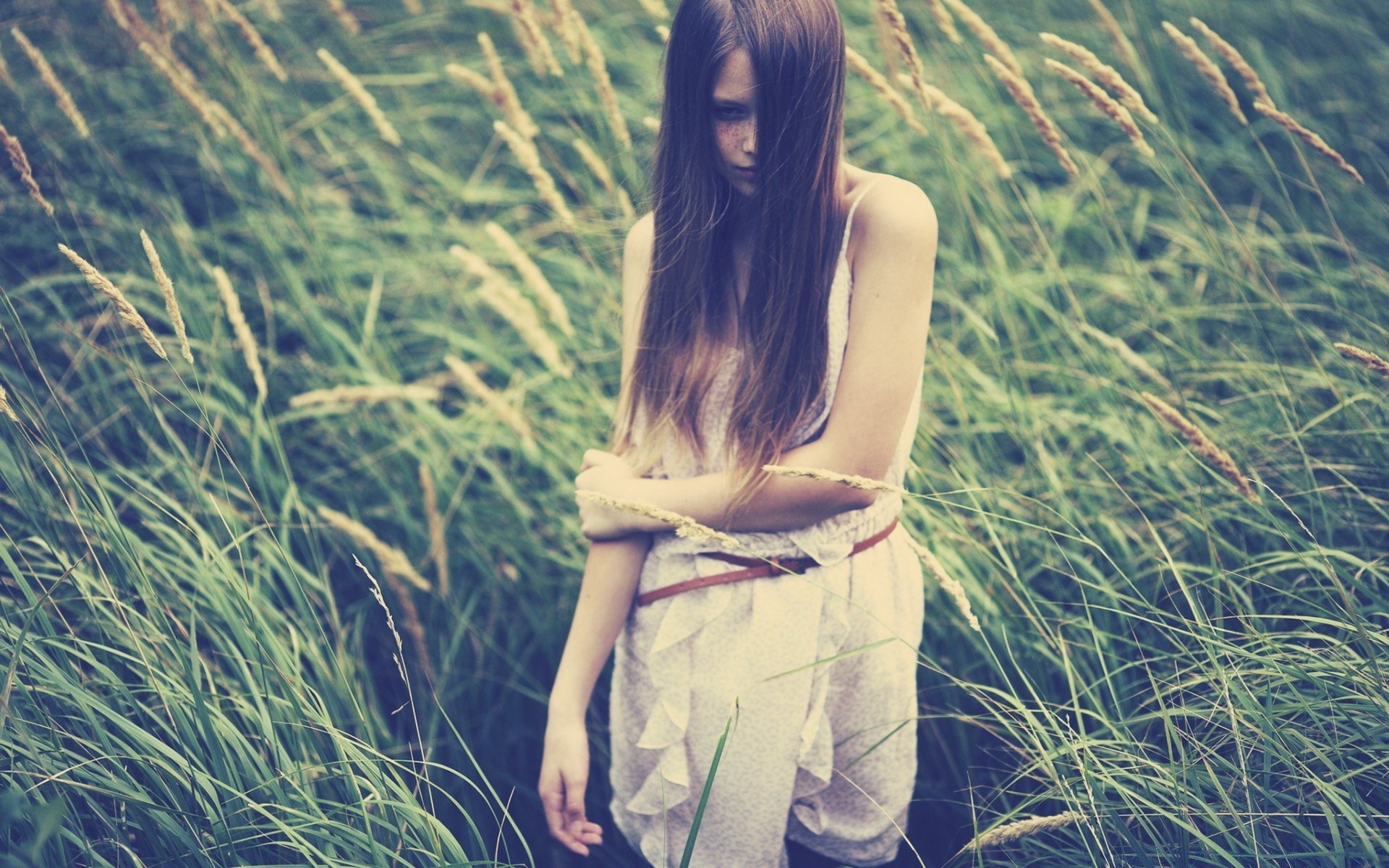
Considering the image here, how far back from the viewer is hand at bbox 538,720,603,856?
1.18 meters

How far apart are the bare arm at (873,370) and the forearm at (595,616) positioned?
4.9 inches

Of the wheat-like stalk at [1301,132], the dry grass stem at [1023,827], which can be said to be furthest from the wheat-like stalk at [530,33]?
the dry grass stem at [1023,827]

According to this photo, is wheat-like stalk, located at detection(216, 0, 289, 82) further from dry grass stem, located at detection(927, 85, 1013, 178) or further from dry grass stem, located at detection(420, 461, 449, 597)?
dry grass stem, located at detection(927, 85, 1013, 178)

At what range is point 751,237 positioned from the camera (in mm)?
1074

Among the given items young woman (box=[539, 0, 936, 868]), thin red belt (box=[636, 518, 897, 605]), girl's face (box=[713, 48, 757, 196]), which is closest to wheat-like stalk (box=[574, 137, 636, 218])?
young woman (box=[539, 0, 936, 868])

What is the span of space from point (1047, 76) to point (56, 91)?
2490mm

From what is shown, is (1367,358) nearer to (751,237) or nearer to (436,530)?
(751,237)

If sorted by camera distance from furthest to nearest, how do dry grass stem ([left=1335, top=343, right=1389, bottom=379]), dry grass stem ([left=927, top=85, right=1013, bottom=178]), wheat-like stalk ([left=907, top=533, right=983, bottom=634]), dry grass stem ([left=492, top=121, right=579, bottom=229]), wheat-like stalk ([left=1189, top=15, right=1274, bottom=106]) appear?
dry grass stem ([left=492, top=121, right=579, bottom=229]) → dry grass stem ([left=927, top=85, right=1013, bottom=178]) → wheat-like stalk ([left=1189, top=15, right=1274, bottom=106]) → dry grass stem ([left=1335, top=343, right=1389, bottom=379]) → wheat-like stalk ([left=907, top=533, right=983, bottom=634])

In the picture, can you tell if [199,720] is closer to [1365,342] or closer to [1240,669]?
[1240,669]

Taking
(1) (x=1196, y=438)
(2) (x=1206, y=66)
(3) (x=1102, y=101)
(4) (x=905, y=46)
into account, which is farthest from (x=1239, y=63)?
(1) (x=1196, y=438)

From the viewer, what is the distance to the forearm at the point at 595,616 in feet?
3.85

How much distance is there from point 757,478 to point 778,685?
0.93 ft

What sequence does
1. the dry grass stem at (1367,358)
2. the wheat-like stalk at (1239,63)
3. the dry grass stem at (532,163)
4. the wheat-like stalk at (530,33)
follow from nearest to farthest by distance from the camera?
the dry grass stem at (1367,358) < the wheat-like stalk at (1239,63) < the dry grass stem at (532,163) < the wheat-like stalk at (530,33)

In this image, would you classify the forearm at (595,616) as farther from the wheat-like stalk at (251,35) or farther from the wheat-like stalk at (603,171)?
the wheat-like stalk at (251,35)
